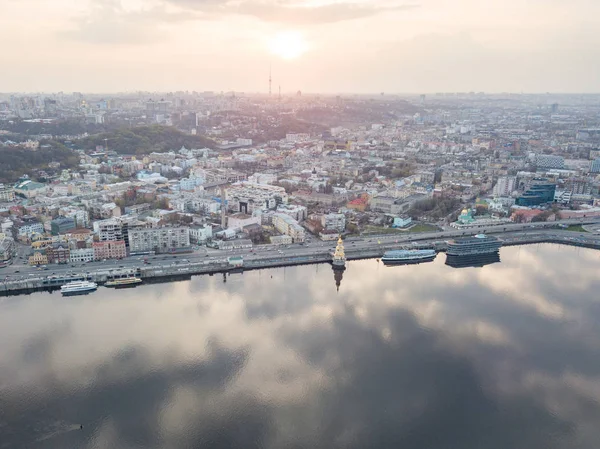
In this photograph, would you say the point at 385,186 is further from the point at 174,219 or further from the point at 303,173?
the point at 174,219

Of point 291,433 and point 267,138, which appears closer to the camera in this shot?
point 291,433

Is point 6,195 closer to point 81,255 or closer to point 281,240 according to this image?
point 81,255

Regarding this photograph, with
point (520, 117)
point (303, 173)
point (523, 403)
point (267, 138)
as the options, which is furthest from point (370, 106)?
point (523, 403)

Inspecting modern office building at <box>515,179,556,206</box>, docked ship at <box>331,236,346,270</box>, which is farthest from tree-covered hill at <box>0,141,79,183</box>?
modern office building at <box>515,179,556,206</box>

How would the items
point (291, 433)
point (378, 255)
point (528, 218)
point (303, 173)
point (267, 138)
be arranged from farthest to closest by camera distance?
point (267, 138), point (303, 173), point (528, 218), point (378, 255), point (291, 433)

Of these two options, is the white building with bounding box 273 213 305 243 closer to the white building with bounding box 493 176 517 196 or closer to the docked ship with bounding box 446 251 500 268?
the docked ship with bounding box 446 251 500 268

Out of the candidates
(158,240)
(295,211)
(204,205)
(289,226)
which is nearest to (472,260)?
(289,226)
